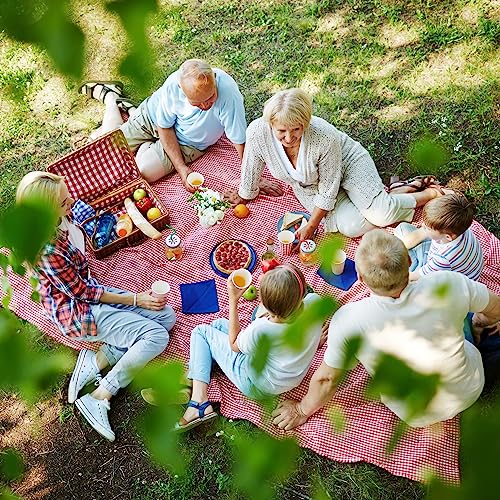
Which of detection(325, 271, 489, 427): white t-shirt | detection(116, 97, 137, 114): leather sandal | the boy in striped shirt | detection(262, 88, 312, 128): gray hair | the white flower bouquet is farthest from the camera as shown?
detection(116, 97, 137, 114): leather sandal

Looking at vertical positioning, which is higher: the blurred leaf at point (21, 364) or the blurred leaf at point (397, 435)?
the blurred leaf at point (21, 364)

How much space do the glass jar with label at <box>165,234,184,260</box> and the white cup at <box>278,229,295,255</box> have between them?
69 centimetres

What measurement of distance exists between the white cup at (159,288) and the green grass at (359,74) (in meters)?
1.24

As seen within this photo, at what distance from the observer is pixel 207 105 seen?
14.5 feet

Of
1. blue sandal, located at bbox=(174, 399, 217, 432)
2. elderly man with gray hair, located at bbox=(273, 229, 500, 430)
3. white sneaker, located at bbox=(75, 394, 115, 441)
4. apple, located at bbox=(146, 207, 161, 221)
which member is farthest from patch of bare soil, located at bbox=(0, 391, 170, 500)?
elderly man with gray hair, located at bbox=(273, 229, 500, 430)

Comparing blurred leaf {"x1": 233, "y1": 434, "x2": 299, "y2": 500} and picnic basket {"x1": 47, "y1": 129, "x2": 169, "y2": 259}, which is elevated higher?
blurred leaf {"x1": 233, "y1": 434, "x2": 299, "y2": 500}

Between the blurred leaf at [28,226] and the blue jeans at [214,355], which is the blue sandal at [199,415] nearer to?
the blue jeans at [214,355]

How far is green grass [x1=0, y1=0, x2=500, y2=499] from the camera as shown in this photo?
515 cm

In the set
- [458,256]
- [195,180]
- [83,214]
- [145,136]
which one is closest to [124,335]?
[83,214]

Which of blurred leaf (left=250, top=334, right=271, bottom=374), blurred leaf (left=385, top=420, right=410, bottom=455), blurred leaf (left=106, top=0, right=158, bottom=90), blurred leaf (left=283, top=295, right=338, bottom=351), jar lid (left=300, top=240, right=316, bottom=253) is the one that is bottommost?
jar lid (left=300, top=240, right=316, bottom=253)

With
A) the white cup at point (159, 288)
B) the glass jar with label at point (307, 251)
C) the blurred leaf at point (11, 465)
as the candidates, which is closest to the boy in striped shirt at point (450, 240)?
the glass jar with label at point (307, 251)

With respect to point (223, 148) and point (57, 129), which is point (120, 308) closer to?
point (223, 148)

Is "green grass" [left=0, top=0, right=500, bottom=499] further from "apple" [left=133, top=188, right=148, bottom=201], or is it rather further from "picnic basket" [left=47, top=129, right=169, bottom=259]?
"apple" [left=133, top=188, right=148, bottom=201]

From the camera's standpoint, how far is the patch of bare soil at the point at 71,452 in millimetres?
3791
